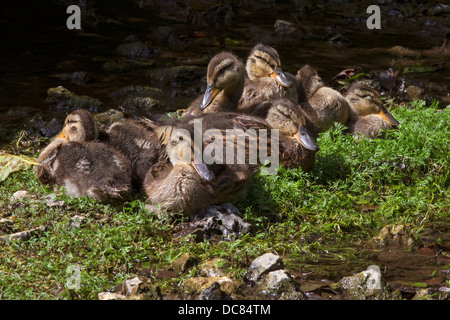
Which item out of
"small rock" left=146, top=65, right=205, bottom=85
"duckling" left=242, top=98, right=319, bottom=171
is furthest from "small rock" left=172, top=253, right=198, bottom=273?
"small rock" left=146, top=65, right=205, bottom=85

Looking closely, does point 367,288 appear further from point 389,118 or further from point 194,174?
point 389,118

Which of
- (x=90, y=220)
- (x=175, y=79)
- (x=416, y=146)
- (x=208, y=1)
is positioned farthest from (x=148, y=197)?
(x=208, y=1)

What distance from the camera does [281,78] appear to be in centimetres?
711

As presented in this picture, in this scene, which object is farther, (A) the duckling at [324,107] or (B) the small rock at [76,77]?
(B) the small rock at [76,77]

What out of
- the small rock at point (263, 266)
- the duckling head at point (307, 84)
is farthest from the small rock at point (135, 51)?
the small rock at point (263, 266)

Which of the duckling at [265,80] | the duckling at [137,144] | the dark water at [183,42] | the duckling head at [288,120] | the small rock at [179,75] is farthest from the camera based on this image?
the small rock at [179,75]

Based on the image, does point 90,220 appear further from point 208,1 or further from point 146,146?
point 208,1

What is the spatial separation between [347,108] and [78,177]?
11.3ft

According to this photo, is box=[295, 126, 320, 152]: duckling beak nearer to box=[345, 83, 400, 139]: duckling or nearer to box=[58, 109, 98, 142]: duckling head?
box=[345, 83, 400, 139]: duckling

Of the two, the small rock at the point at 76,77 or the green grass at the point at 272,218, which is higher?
the small rock at the point at 76,77

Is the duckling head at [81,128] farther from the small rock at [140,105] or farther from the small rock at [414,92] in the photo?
the small rock at [414,92]

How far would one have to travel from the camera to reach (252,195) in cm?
565

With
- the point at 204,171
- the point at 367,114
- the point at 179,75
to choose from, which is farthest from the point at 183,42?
the point at 204,171

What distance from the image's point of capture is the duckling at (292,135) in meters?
5.99
